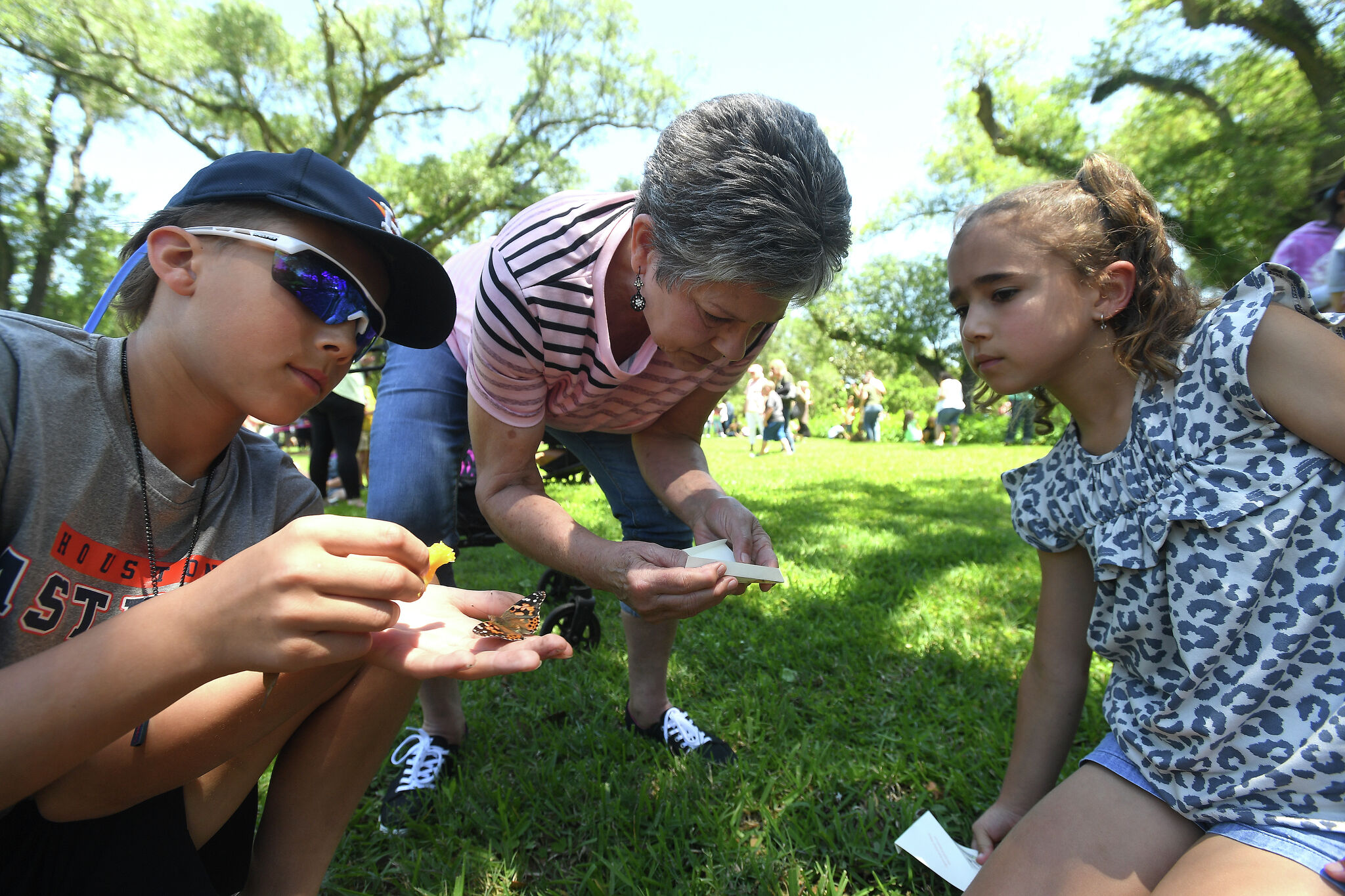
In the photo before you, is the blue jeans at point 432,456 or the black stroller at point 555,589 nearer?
the blue jeans at point 432,456

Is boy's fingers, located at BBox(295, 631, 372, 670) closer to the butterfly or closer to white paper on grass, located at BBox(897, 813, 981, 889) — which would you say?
the butterfly

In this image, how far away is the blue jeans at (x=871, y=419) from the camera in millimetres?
21719

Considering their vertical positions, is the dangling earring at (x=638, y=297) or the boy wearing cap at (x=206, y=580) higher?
the dangling earring at (x=638, y=297)

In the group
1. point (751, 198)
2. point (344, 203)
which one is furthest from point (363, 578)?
point (751, 198)

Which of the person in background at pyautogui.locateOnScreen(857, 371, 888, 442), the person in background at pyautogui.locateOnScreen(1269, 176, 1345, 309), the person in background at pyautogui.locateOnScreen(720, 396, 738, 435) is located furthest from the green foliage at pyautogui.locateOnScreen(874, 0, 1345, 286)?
the person in background at pyautogui.locateOnScreen(720, 396, 738, 435)

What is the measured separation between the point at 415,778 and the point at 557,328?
145cm

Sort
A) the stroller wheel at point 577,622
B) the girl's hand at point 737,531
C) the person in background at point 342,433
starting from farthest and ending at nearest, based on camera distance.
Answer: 1. the person in background at point 342,433
2. the stroller wheel at point 577,622
3. the girl's hand at point 737,531

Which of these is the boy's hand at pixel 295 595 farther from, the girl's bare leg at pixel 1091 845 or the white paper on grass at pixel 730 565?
the girl's bare leg at pixel 1091 845

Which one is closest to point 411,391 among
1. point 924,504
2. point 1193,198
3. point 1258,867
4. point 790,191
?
point 790,191

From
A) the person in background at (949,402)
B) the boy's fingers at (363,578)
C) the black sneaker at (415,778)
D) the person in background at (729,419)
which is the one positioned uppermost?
the boy's fingers at (363,578)

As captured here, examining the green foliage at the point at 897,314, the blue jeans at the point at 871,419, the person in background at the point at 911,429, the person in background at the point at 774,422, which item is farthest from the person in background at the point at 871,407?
the green foliage at the point at 897,314

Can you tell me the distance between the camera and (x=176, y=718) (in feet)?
3.60

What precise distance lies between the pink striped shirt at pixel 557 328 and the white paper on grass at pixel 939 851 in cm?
136

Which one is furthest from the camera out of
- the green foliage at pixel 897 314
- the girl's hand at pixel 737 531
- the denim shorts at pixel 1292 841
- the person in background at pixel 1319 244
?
the green foliage at pixel 897 314
